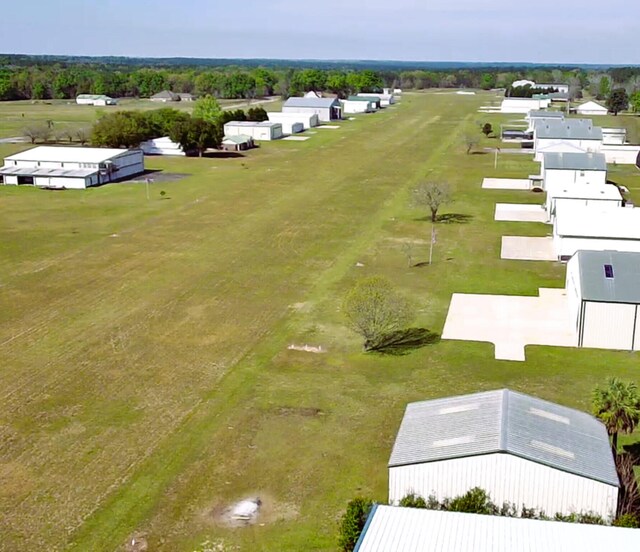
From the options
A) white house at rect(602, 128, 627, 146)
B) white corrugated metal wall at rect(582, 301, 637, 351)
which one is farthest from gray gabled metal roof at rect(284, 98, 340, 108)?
white corrugated metal wall at rect(582, 301, 637, 351)

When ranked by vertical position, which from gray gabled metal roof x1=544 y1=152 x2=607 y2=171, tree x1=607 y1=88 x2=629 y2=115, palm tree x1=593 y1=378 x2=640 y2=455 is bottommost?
palm tree x1=593 y1=378 x2=640 y2=455

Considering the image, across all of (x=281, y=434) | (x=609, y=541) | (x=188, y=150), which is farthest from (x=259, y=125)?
(x=609, y=541)

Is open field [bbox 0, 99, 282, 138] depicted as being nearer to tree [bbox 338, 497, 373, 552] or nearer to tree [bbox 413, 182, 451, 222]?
tree [bbox 413, 182, 451, 222]

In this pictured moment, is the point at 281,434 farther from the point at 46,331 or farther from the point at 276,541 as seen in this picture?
the point at 46,331

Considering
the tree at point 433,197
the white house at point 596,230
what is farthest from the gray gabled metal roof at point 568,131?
the white house at point 596,230

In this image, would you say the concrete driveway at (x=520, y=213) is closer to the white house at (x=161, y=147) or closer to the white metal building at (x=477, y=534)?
the white metal building at (x=477, y=534)

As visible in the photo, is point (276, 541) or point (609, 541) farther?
point (276, 541)

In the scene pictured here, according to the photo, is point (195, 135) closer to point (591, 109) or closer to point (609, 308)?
point (609, 308)
